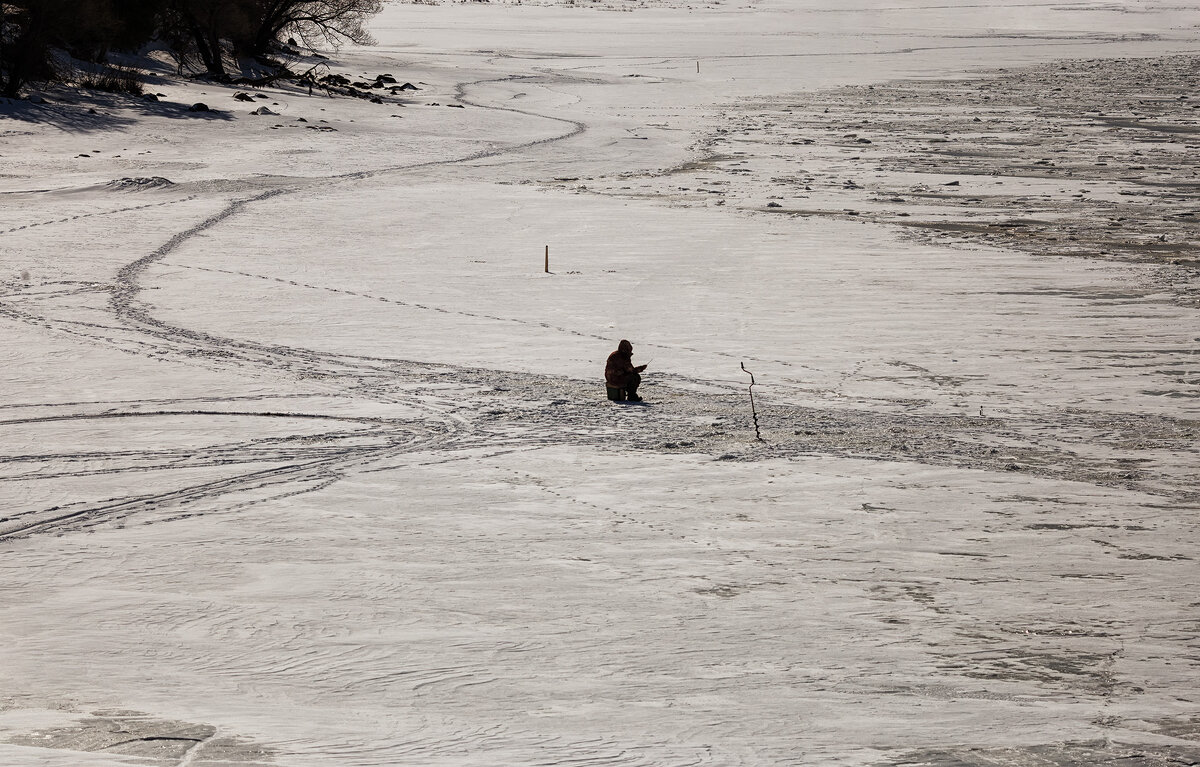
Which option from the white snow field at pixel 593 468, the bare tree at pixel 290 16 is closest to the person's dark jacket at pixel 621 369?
the white snow field at pixel 593 468

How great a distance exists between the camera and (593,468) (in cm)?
927

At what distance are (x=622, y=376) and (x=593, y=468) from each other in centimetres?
162

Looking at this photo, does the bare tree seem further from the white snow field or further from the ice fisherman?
the ice fisherman

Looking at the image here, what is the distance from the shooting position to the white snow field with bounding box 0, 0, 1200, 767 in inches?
231

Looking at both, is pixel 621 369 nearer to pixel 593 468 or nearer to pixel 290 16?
pixel 593 468

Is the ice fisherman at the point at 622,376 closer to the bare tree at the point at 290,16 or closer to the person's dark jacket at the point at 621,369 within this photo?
the person's dark jacket at the point at 621,369

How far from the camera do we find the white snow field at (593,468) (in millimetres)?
5875

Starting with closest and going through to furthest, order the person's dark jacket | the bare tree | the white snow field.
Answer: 1. the white snow field
2. the person's dark jacket
3. the bare tree

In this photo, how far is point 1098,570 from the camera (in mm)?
7445

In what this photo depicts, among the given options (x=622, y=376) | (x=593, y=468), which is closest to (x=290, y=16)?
(x=622, y=376)

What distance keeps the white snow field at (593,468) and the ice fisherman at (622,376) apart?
23 cm

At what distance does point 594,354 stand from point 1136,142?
63.5 ft

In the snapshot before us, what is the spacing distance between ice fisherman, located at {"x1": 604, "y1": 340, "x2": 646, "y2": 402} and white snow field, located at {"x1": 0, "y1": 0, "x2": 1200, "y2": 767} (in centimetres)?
23

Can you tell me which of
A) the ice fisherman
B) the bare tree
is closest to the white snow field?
the ice fisherman
